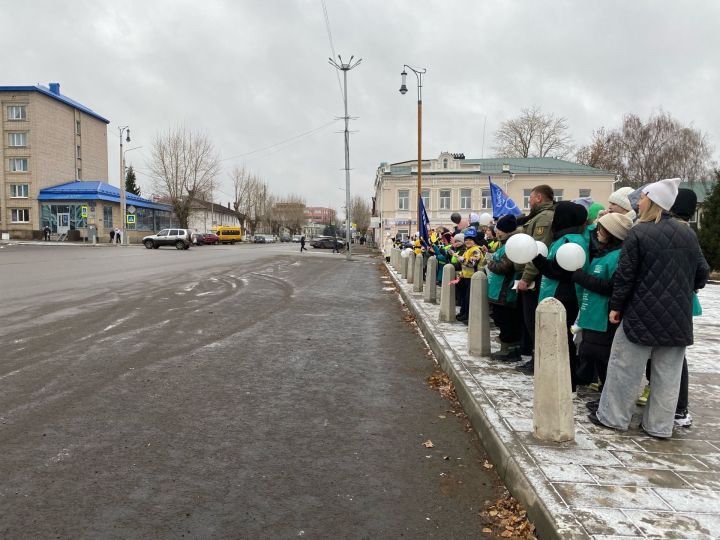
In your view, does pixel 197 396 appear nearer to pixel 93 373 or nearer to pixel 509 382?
pixel 93 373

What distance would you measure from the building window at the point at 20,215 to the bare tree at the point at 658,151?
59.5 m

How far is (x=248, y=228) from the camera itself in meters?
99.4

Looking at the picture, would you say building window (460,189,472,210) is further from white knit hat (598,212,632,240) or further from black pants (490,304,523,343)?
white knit hat (598,212,632,240)

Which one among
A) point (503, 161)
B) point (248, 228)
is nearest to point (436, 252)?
point (503, 161)

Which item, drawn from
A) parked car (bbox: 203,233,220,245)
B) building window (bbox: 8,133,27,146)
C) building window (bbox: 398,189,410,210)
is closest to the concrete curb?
building window (bbox: 398,189,410,210)

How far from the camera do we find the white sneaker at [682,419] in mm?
4247

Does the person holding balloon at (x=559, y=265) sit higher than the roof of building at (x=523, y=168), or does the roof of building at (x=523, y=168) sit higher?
the roof of building at (x=523, y=168)

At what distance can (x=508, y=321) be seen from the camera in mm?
6395

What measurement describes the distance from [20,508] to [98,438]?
104 centimetres

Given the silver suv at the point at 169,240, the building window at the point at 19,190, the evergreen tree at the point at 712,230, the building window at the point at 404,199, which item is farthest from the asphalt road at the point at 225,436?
the building window at the point at 19,190

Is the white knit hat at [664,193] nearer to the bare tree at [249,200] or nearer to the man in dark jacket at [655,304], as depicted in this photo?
the man in dark jacket at [655,304]

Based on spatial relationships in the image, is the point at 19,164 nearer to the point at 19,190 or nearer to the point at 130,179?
the point at 19,190

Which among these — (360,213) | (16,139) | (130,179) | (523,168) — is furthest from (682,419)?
(360,213)

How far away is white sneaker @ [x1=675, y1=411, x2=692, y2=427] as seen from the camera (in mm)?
4247
